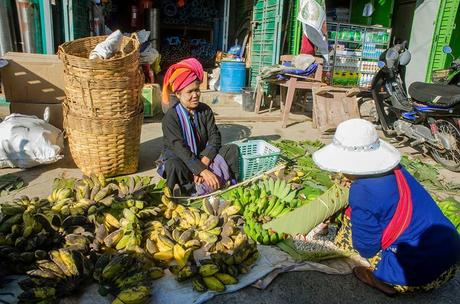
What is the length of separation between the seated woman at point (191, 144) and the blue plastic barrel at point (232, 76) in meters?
4.83

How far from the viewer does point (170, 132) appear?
3246 millimetres

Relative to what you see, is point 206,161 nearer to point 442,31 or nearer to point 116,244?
point 116,244

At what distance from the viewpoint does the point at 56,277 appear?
6.03ft

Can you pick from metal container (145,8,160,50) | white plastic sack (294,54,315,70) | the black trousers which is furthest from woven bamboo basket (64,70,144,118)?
metal container (145,8,160,50)

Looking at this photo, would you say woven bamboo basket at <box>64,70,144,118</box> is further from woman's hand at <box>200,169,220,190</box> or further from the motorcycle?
the motorcycle

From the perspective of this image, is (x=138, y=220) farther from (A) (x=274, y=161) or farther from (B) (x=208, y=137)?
(A) (x=274, y=161)

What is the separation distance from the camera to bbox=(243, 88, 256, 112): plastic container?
7.39 metres

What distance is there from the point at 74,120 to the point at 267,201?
2.05 metres

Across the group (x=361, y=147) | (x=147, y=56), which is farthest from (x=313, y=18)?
(x=361, y=147)

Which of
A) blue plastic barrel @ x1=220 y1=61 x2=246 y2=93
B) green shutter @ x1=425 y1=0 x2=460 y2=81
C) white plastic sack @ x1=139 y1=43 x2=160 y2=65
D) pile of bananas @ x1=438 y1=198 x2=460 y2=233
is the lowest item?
pile of bananas @ x1=438 y1=198 x2=460 y2=233

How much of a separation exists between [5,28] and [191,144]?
422cm

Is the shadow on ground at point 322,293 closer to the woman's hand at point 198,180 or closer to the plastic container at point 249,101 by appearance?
the woman's hand at point 198,180

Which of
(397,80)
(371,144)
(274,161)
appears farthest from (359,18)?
(371,144)

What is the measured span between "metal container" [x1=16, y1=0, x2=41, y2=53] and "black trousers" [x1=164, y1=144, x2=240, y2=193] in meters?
4.31
